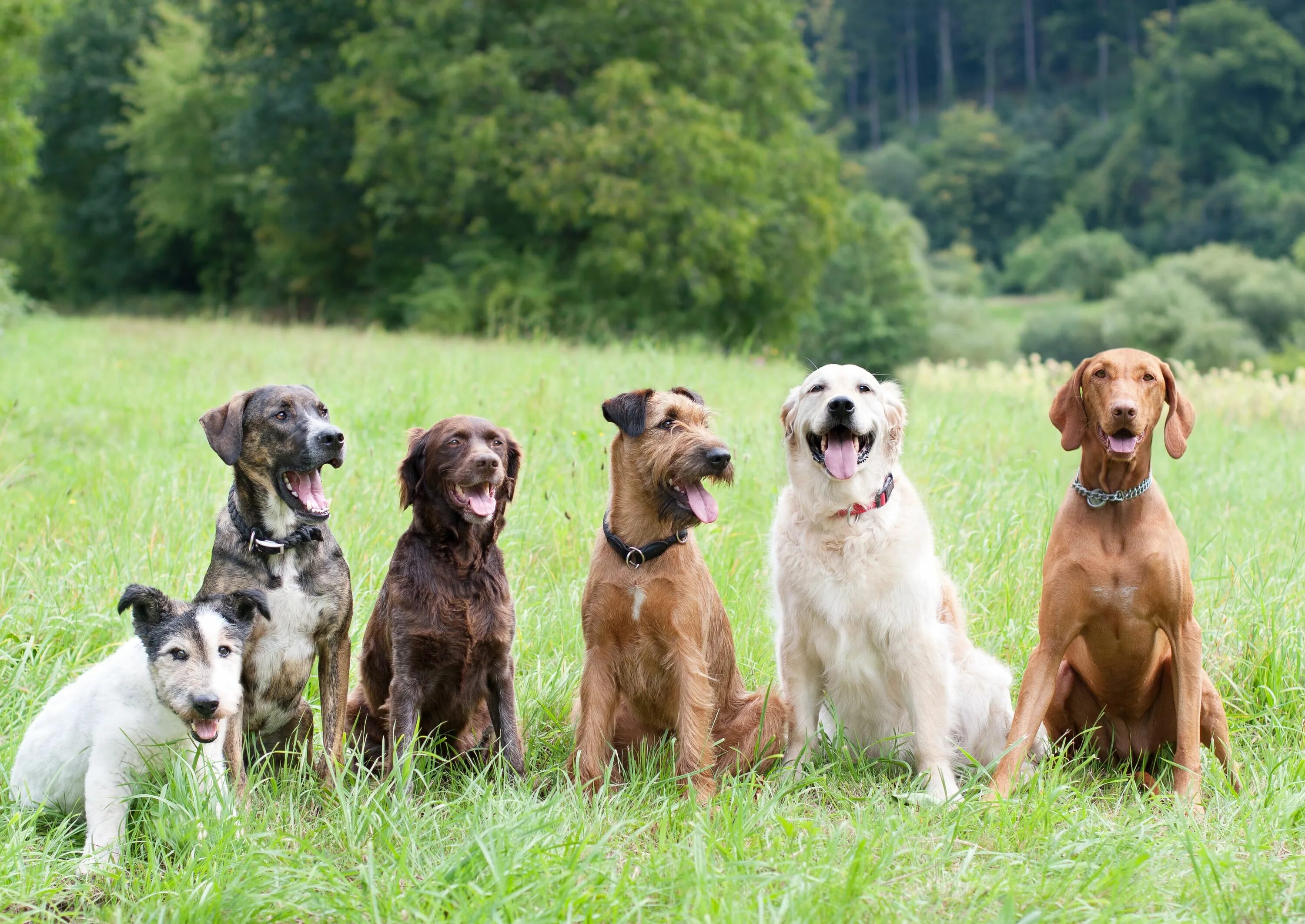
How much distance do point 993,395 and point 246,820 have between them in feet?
34.9

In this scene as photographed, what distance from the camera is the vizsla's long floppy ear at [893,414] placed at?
427cm

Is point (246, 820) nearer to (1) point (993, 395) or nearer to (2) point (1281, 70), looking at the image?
(1) point (993, 395)

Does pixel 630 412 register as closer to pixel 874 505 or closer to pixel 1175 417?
pixel 874 505

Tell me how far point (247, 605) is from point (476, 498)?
85cm

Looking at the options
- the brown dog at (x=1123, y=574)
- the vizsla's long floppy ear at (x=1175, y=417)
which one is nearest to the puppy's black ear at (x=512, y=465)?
the brown dog at (x=1123, y=574)

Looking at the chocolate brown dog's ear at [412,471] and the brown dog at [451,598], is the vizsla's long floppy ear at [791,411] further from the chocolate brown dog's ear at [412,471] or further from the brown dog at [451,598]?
the chocolate brown dog's ear at [412,471]

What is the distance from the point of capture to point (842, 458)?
13.4 ft

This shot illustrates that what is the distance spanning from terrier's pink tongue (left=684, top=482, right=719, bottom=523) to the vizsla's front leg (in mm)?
1715

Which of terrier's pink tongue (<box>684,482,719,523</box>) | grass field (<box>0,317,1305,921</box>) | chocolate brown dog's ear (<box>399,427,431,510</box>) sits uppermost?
chocolate brown dog's ear (<box>399,427,431,510</box>)

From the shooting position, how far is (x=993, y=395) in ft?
41.1

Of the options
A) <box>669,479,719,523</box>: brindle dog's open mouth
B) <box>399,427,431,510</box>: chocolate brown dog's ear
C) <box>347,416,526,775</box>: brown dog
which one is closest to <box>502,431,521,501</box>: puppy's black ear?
<box>347,416,526,775</box>: brown dog

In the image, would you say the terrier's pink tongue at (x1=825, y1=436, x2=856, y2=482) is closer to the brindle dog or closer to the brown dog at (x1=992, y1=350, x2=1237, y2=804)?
the brown dog at (x1=992, y1=350, x2=1237, y2=804)

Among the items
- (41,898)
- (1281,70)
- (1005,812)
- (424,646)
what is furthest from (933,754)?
(1281,70)

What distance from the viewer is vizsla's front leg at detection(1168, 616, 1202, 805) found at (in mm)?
3904
